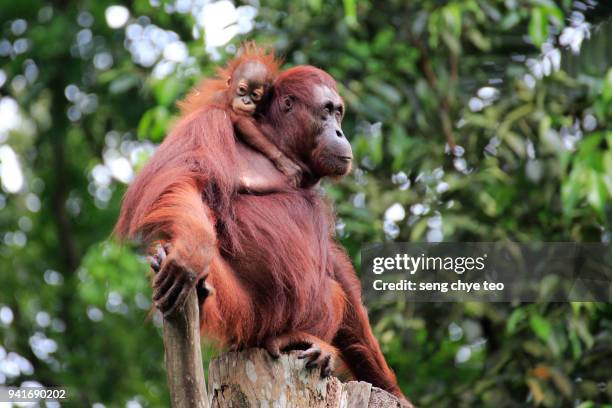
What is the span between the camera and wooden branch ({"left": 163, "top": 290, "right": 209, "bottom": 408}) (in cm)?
280

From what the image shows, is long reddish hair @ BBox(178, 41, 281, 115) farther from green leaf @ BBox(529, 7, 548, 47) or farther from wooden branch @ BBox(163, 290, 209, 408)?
green leaf @ BBox(529, 7, 548, 47)

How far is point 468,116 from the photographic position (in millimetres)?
6000

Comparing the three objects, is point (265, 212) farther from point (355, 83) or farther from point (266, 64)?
point (355, 83)

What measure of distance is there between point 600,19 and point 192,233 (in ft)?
13.5

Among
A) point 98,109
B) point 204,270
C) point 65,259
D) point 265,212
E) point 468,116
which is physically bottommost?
point 65,259

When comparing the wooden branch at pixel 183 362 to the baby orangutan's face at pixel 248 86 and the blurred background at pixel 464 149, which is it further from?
the blurred background at pixel 464 149

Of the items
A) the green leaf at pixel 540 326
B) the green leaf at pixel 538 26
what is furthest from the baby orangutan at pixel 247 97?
the green leaf at pixel 540 326

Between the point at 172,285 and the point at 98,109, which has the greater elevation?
the point at 172,285

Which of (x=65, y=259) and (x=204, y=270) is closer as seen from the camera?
(x=204, y=270)

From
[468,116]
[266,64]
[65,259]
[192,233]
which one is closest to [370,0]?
[468,116]

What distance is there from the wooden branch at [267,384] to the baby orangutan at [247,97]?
2.27 ft

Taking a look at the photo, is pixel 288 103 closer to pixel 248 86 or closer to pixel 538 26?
pixel 248 86

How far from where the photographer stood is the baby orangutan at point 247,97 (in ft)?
12.6

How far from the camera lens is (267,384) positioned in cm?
338
